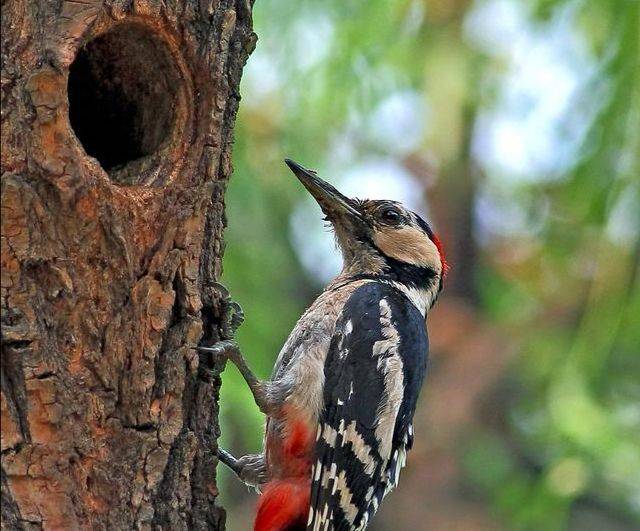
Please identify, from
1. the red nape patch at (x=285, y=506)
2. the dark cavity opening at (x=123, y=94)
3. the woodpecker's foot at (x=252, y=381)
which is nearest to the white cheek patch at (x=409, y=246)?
the woodpecker's foot at (x=252, y=381)

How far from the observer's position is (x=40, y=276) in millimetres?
2602

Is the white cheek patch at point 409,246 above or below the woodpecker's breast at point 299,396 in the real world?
above

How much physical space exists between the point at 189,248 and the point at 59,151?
1.59ft

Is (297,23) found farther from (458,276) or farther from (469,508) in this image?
(469,508)

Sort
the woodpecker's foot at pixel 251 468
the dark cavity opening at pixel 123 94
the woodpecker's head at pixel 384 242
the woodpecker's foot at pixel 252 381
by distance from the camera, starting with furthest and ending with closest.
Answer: the woodpecker's head at pixel 384 242
the woodpecker's foot at pixel 251 468
the woodpecker's foot at pixel 252 381
the dark cavity opening at pixel 123 94

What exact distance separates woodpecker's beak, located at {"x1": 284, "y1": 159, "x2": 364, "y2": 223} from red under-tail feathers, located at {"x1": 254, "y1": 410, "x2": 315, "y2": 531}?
3.27 feet

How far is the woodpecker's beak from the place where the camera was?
420 centimetres

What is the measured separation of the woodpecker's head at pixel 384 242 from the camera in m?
4.46

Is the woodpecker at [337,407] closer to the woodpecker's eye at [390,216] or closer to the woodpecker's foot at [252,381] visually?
the woodpecker's foot at [252,381]

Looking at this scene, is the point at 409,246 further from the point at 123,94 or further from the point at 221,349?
the point at 123,94

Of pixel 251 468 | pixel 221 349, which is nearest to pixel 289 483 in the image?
pixel 251 468

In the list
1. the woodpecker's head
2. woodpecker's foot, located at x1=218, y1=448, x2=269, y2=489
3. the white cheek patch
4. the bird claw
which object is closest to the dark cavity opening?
the bird claw

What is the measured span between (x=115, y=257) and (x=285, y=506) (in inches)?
48.1

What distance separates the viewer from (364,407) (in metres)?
3.72
